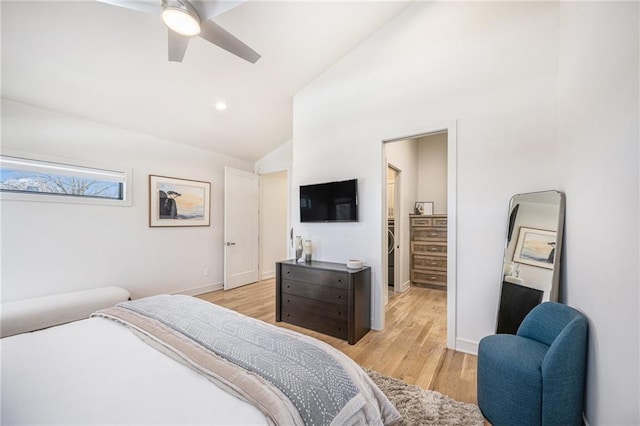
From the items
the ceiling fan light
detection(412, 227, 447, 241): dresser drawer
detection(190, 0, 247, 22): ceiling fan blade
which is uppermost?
detection(190, 0, 247, 22): ceiling fan blade

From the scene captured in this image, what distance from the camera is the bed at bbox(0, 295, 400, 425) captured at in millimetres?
876

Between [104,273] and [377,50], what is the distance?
14.3 feet

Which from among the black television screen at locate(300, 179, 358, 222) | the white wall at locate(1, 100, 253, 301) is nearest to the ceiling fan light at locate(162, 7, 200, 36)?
the black television screen at locate(300, 179, 358, 222)

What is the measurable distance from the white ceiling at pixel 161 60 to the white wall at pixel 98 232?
0.76 feet

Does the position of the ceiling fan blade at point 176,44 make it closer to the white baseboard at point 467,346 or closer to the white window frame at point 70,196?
the white window frame at point 70,196

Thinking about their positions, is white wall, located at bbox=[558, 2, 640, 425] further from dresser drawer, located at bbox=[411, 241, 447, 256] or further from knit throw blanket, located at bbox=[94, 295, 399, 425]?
dresser drawer, located at bbox=[411, 241, 447, 256]

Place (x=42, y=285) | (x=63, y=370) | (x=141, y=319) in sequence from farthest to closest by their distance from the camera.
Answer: (x=42, y=285)
(x=141, y=319)
(x=63, y=370)

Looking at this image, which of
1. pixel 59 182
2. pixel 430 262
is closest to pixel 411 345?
pixel 430 262

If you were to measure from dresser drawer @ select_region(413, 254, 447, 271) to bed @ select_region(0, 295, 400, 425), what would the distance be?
11.7 ft

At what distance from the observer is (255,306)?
12.2 feet

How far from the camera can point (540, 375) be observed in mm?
1370

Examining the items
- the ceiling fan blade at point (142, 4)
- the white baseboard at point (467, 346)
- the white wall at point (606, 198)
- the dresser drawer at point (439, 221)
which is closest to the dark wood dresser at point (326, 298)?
the white baseboard at point (467, 346)

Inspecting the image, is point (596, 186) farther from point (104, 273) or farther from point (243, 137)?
point (104, 273)

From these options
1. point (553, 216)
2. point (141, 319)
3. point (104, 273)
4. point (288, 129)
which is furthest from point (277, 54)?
point (104, 273)
